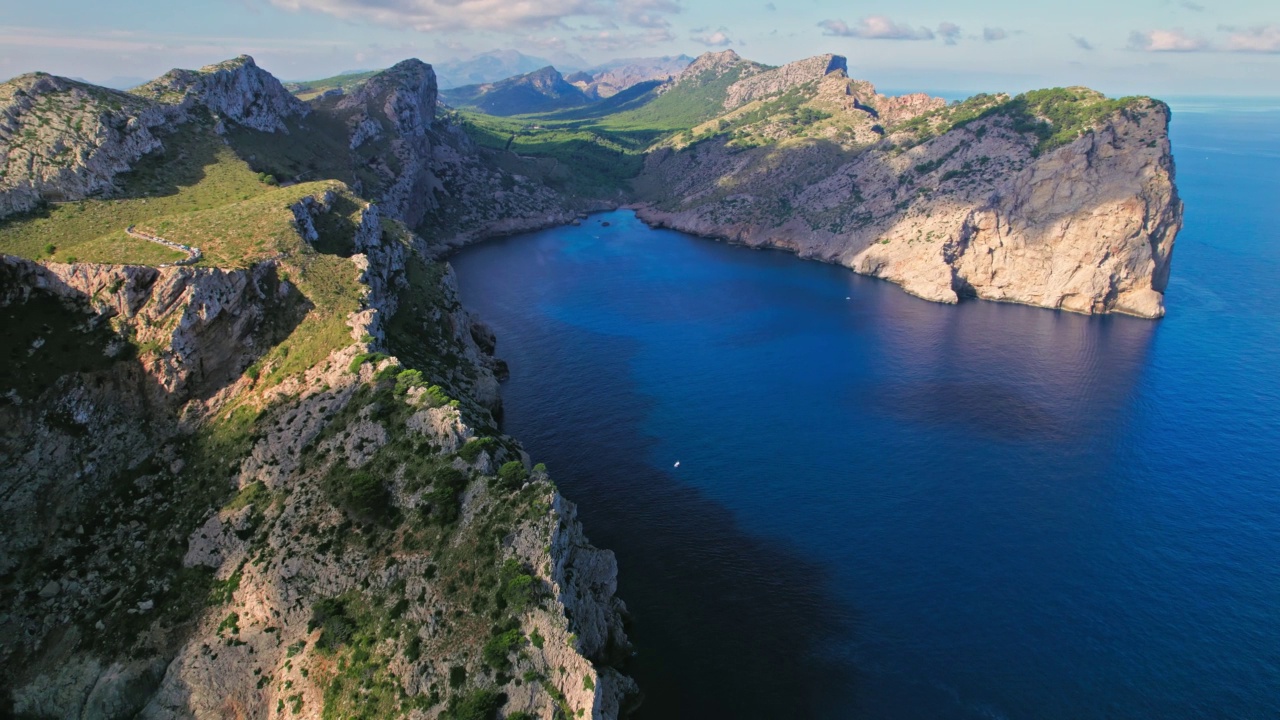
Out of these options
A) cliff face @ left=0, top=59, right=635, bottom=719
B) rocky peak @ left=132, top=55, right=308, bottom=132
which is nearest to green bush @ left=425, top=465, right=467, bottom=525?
cliff face @ left=0, top=59, right=635, bottom=719

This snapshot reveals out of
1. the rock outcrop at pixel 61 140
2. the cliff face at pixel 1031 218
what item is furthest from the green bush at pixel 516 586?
the cliff face at pixel 1031 218

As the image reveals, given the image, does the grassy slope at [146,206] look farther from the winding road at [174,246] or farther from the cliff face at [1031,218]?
the cliff face at [1031,218]

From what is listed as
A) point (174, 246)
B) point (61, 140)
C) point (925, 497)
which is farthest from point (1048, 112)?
point (61, 140)

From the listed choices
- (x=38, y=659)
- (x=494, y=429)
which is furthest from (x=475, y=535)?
(x=38, y=659)

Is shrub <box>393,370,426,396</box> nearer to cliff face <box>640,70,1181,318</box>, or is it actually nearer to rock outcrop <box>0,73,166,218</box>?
rock outcrop <box>0,73,166,218</box>

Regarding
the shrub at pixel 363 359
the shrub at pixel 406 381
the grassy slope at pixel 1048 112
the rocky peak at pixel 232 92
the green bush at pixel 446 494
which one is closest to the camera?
the green bush at pixel 446 494

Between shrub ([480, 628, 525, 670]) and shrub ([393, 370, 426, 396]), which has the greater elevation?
shrub ([393, 370, 426, 396])
